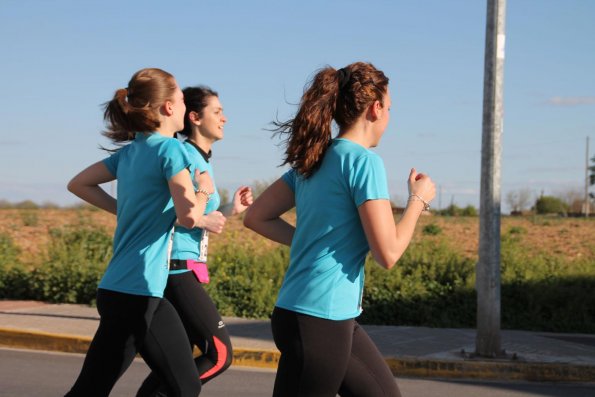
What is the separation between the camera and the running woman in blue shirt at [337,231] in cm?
308

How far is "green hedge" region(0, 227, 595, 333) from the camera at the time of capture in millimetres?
11992

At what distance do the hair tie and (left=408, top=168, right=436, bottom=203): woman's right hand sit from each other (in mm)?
386

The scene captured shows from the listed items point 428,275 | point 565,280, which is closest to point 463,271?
point 428,275

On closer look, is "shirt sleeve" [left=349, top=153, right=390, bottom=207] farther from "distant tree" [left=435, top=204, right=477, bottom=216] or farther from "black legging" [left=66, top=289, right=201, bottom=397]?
"distant tree" [left=435, top=204, right=477, bottom=216]

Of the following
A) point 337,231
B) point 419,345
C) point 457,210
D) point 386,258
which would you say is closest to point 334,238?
point 337,231

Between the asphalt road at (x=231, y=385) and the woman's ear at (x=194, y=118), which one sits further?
the asphalt road at (x=231, y=385)

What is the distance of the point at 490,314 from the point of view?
8.85m

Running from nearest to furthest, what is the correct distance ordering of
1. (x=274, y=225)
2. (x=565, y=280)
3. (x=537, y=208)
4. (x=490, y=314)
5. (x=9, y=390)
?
(x=274, y=225), (x=9, y=390), (x=490, y=314), (x=565, y=280), (x=537, y=208)

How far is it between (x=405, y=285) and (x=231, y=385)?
206 inches

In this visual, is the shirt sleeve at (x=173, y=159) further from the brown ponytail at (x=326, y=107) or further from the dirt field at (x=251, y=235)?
the dirt field at (x=251, y=235)

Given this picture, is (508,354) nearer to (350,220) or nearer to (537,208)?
(350,220)

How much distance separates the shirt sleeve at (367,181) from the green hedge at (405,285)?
8.69 metres

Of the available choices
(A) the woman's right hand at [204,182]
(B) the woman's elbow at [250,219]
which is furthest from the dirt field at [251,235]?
(B) the woman's elbow at [250,219]

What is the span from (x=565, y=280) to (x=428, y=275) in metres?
1.89
